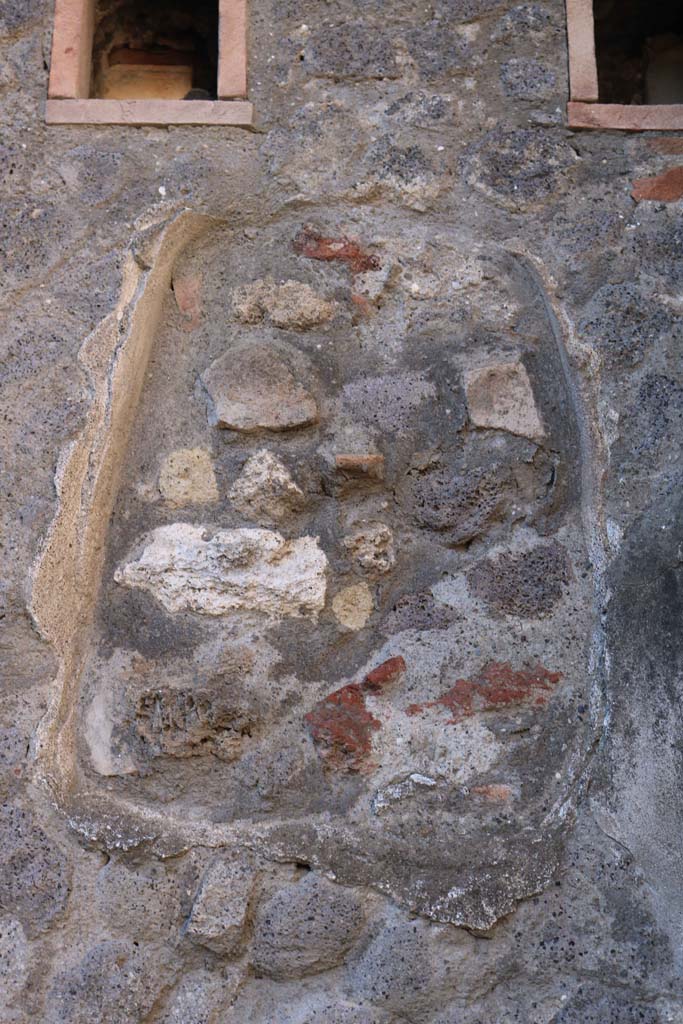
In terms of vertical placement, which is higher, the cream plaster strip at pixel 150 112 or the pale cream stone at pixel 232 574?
the cream plaster strip at pixel 150 112

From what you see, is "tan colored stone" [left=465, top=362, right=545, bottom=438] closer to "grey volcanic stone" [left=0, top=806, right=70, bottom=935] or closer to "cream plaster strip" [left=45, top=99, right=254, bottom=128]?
"cream plaster strip" [left=45, top=99, right=254, bottom=128]

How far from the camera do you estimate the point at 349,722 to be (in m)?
2.28

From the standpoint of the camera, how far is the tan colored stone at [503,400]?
2.38 metres

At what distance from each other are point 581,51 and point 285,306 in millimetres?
865

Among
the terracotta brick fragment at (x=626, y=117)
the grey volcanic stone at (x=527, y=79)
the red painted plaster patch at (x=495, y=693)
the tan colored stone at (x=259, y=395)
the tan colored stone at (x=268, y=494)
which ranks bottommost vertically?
the red painted plaster patch at (x=495, y=693)

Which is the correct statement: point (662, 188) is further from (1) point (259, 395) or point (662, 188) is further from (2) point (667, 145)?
(1) point (259, 395)

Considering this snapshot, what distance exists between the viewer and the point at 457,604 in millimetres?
2332

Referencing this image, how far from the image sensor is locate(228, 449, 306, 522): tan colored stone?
93.4 inches

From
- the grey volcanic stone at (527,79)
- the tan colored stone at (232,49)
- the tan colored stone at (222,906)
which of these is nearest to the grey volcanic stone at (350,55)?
the tan colored stone at (232,49)

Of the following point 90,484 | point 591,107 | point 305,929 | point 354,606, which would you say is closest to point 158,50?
point 591,107

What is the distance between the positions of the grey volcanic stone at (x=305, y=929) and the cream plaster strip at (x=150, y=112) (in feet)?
5.22

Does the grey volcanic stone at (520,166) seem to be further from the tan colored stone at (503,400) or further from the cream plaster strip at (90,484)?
the cream plaster strip at (90,484)

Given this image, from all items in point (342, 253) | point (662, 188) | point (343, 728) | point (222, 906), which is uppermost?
point (662, 188)

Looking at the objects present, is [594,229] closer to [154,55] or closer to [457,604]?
[457,604]
